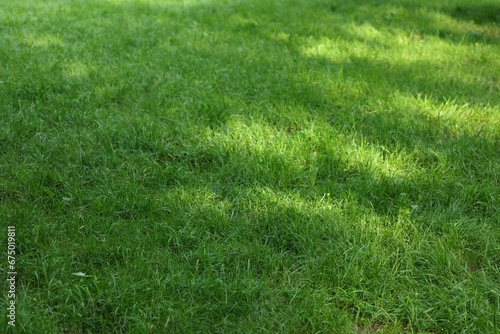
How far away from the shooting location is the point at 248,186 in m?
3.10

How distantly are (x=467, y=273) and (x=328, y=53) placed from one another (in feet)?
12.1

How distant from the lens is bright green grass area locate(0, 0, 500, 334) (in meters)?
2.23

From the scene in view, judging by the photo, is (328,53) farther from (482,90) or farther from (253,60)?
(482,90)

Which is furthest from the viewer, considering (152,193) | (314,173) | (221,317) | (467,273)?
(314,173)

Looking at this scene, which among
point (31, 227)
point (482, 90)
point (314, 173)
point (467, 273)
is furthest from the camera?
point (482, 90)

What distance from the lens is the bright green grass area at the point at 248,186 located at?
223cm

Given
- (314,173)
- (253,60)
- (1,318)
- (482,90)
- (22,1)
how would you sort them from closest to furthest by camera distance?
1. (1,318)
2. (314,173)
3. (482,90)
4. (253,60)
5. (22,1)

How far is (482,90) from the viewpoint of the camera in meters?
4.71

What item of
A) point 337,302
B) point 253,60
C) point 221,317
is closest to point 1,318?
point 221,317

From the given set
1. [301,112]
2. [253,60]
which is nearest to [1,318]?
[301,112]

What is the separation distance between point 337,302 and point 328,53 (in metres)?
3.92

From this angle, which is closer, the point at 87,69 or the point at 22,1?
the point at 87,69

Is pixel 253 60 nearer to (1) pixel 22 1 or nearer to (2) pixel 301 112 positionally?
(2) pixel 301 112

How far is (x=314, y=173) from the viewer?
322 cm
